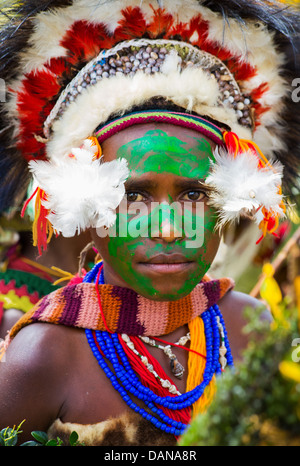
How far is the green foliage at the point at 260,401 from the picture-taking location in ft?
2.78

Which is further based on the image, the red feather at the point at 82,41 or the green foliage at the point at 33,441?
the red feather at the point at 82,41

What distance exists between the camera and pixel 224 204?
179 cm

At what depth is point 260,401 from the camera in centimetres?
86

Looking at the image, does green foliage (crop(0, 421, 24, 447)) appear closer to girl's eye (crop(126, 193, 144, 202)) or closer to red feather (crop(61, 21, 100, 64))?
girl's eye (crop(126, 193, 144, 202))

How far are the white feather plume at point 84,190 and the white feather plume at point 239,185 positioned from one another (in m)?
0.32

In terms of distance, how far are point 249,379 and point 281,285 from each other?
11.5 feet

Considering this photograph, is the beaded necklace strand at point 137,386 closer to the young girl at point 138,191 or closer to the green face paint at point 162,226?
the young girl at point 138,191

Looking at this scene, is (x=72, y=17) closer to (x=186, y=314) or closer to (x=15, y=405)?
(x=186, y=314)

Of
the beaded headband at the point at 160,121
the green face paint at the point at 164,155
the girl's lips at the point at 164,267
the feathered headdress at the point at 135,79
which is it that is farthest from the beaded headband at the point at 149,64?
the girl's lips at the point at 164,267

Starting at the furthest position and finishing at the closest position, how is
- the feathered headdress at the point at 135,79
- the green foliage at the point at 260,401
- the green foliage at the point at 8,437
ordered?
the feathered headdress at the point at 135,79
the green foliage at the point at 8,437
the green foliage at the point at 260,401

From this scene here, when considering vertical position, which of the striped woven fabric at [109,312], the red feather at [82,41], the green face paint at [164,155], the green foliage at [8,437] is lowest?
the green foliage at [8,437]

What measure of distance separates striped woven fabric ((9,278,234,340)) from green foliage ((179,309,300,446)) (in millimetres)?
951

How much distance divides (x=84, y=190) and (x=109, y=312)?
46 cm
